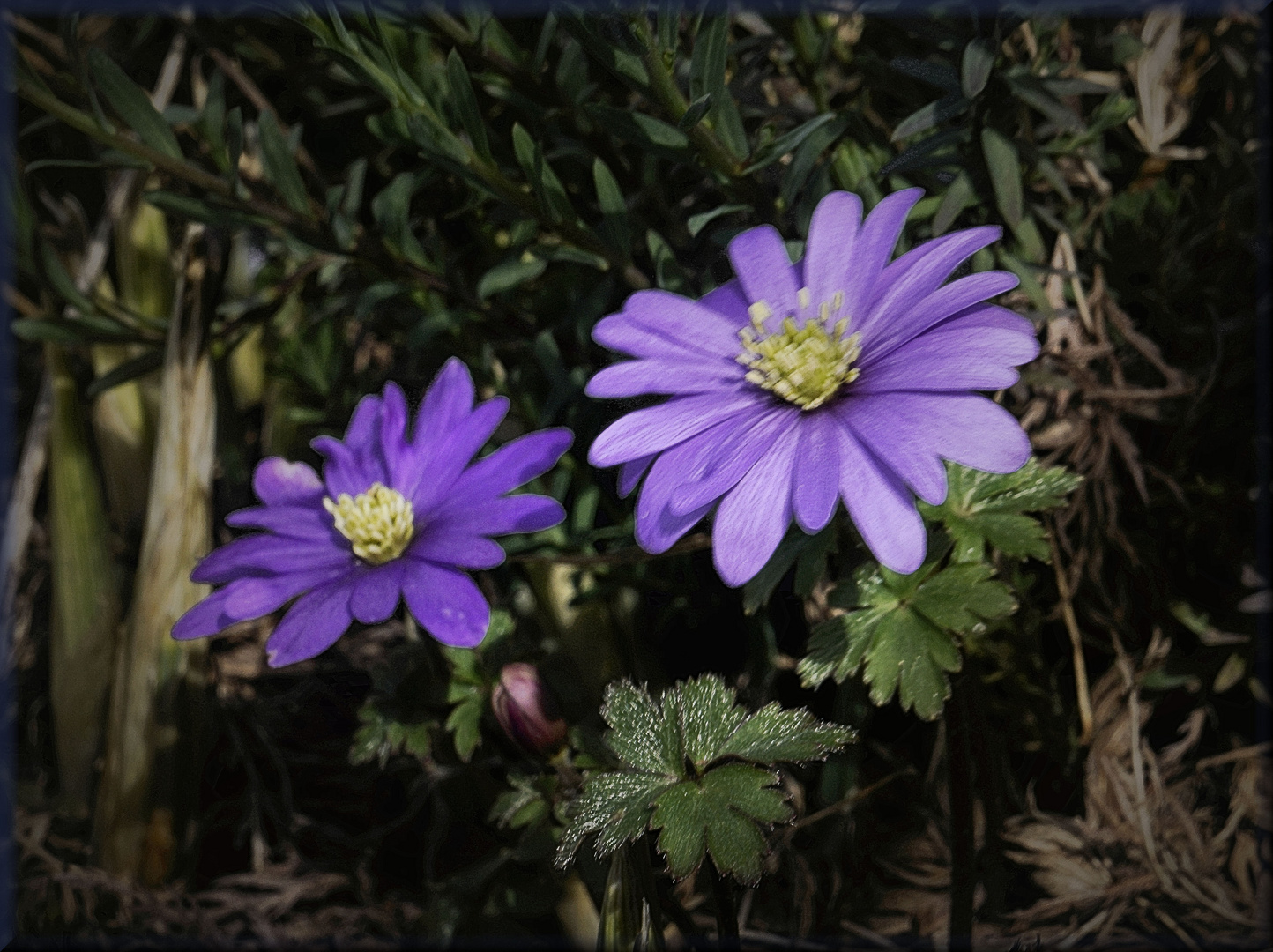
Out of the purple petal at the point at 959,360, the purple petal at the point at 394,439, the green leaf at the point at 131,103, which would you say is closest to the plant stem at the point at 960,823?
the purple petal at the point at 959,360

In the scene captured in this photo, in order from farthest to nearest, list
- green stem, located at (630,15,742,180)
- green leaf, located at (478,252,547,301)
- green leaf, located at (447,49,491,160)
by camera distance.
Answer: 1. green leaf, located at (478,252,547,301)
2. green leaf, located at (447,49,491,160)
3. green stem, located at (630,15,742,180)

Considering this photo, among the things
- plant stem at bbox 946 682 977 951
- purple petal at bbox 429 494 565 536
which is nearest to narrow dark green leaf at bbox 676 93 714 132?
purple petal at bbox 429 494 565 536

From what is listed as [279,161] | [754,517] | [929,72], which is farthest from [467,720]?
[929,72]

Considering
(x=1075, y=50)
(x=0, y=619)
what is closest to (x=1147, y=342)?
(x=1075, y=50)

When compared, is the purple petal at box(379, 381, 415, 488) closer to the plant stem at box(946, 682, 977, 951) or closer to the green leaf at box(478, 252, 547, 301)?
the green leaf at box(478, 252, 547, 301)

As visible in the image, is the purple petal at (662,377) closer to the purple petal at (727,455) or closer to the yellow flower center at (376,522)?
the purple petal at (727,455)

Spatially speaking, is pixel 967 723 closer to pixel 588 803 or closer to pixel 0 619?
pixel 588 803
